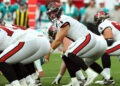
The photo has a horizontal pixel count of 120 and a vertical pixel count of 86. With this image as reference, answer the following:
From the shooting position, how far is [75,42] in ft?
24.1

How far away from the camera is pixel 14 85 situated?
6.54 meters

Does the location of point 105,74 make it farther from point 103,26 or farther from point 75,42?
point 103,26

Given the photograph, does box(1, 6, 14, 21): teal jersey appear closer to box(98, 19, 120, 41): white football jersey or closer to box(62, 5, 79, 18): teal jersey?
box(62, 5, 79, 18): teal jersey

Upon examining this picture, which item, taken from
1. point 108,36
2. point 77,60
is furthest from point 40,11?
point 77,60

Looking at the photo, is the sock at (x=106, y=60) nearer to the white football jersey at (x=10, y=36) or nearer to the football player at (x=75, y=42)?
the football player at (x=75, y=42)

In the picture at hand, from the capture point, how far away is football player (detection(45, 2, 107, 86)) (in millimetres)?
7195

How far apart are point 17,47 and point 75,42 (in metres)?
1.07

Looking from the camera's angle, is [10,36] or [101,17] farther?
[101,17]

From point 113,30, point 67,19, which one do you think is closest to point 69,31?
point 67,19

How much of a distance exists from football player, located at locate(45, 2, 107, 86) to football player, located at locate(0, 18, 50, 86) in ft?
1.28

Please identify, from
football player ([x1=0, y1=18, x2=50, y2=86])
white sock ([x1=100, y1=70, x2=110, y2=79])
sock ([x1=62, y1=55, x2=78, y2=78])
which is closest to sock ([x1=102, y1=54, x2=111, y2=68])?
white sock ([x1=100, y1=70, x2=110, y2=79])

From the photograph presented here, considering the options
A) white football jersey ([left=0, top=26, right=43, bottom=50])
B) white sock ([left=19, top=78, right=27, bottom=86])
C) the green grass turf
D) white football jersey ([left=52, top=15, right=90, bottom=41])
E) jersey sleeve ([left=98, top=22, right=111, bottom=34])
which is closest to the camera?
white football jersey ([left=0, top=26, right=43, bottom=50])

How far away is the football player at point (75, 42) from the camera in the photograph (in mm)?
7195

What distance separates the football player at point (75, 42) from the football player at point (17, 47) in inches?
15.3
